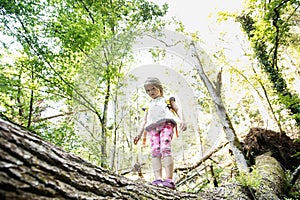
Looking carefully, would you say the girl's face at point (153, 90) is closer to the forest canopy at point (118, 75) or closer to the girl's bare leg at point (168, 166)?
the girl's bare leg at point (168, 166)

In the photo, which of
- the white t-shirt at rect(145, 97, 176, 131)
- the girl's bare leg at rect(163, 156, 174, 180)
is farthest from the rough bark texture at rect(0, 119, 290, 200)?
the white t-shirt at rect(145, 97, 176, 131)

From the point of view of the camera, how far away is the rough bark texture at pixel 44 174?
1.80 feet

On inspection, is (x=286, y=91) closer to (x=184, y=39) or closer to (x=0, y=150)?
(x=184, y=39)

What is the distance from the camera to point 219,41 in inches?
324

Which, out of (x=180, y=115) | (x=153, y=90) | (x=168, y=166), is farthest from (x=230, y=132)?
(x=168, y=166)

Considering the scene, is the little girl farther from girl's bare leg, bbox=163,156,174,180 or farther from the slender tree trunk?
the slender tree trunk

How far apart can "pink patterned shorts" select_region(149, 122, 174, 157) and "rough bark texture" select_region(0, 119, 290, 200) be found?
1.28 metres

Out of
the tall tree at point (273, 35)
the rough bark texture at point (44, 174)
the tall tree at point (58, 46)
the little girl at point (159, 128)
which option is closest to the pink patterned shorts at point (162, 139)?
the little girl at point (159, 128)

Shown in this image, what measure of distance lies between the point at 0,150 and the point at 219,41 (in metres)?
8.42

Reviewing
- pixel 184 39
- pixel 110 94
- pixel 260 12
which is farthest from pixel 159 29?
pixel 260 12

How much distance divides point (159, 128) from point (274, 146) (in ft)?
11.3

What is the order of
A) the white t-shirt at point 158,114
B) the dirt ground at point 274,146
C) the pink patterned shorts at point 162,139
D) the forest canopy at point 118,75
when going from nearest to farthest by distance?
1. the pink patterned shorts at point 162,139
2. the white t-shirt at point 158,114
3. the forest canopy at point 118,75
4. the dirt ground at point 274,146

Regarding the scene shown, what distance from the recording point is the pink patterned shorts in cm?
224

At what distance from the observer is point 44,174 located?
644 mm
